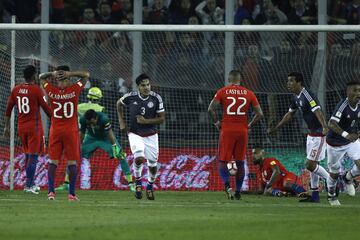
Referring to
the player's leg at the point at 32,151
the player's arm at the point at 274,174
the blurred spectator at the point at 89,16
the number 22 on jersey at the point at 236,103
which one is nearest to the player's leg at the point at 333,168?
the number 22 on jersey at the point at 236,103

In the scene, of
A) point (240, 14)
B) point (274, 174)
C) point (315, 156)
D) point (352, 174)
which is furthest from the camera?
point (240, 14)

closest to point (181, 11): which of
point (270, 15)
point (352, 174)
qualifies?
point (270, 15)

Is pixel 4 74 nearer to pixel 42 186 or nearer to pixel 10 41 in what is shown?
pixel 10 41

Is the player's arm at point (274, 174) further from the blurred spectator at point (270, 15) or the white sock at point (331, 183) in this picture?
the blurred spectator at point (270, 15)

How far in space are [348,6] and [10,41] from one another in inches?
305

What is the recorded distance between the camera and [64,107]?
1798 centimetres

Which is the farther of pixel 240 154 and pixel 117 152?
pixel 117 152

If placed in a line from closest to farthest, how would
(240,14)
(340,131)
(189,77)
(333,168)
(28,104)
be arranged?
1. (340,131)
2. (333,168)
3. (28,104)
4. (189,77)
5. (240,14)

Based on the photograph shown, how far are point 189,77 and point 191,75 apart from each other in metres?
0.06

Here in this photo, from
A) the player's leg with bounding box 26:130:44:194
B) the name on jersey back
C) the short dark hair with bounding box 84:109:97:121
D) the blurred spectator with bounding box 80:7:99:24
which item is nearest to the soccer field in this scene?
the player's leg with bounding box 26:130:44:194

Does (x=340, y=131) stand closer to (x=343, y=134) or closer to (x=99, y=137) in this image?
(x=343, y=134)

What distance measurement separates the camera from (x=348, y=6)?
83.1 ft

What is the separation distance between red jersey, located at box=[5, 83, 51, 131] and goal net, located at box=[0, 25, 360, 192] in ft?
7.05

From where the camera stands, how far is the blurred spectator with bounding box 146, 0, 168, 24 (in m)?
25.3
